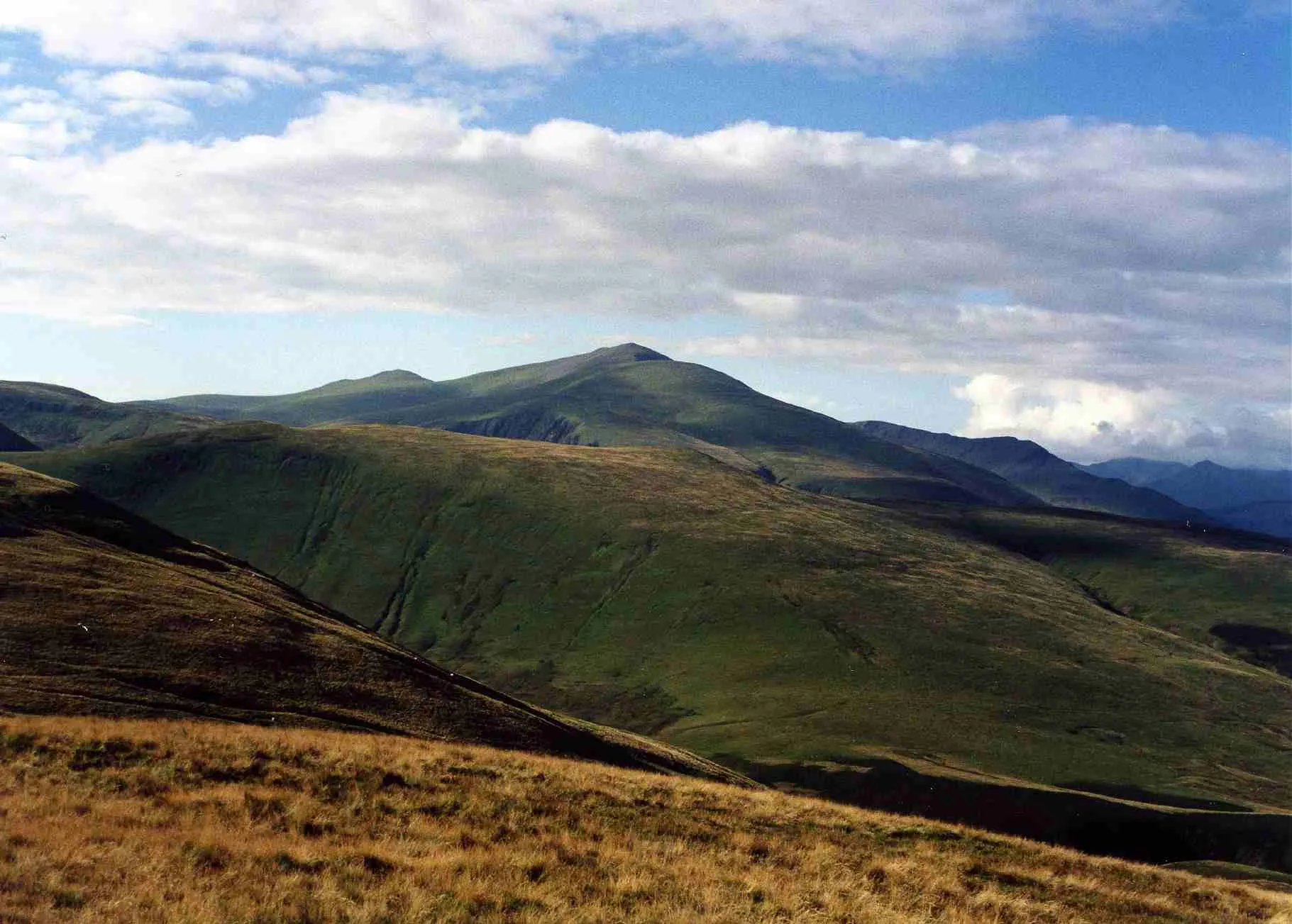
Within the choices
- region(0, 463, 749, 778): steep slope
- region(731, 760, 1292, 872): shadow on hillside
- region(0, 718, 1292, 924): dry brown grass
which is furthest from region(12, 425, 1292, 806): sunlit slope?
region(0, 718, 1292, 924): dry brown grass

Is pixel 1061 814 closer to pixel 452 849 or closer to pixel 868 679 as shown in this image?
pixel 868 679

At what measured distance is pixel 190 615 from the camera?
55.7m

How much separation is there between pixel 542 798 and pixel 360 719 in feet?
72.0

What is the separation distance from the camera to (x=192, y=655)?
49906mm

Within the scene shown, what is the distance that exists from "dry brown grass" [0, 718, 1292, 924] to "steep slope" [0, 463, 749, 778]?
10.6 metres

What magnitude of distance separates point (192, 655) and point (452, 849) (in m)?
33.6

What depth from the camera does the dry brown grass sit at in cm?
1738

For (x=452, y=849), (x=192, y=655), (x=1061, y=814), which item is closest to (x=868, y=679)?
(x=1061, y=814)

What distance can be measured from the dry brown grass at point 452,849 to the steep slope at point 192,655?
10.6 meters

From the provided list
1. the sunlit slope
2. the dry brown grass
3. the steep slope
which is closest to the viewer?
the dry brown grass

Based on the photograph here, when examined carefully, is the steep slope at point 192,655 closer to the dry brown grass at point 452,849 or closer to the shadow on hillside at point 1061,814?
the dry brown grass at point 452,849

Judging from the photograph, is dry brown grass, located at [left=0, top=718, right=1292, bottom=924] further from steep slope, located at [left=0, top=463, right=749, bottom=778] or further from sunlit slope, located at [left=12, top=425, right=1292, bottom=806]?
sunlit slope, located at [left=12, top=425, right=1292, bottom=806]

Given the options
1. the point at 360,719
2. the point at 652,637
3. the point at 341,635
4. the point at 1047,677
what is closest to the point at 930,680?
the point at 1047,677

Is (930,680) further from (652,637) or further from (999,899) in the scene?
(999,899)
